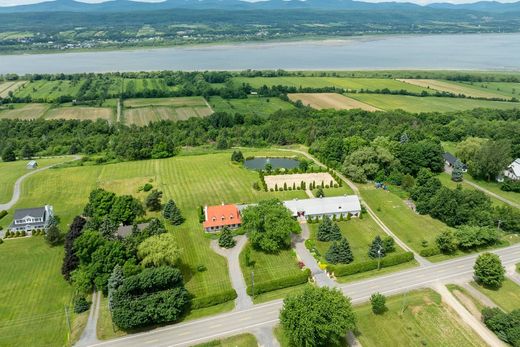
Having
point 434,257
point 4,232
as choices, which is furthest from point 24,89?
point 434,257

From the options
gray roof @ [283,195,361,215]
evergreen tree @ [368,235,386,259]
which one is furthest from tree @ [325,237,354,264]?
gray roof @ [283,195,361,215]

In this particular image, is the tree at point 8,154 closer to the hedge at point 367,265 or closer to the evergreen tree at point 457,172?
the hedge at point 367,265

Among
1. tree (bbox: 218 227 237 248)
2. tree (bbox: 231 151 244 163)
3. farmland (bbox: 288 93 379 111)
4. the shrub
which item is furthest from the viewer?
farmland (bbox: 288 93 379 111)

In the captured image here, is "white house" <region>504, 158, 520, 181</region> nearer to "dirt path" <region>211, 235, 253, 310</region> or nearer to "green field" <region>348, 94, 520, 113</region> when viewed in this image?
"dirt path" <region>211, 235, 253, 310</region>

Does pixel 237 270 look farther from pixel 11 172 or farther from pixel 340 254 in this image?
pixel 11 172

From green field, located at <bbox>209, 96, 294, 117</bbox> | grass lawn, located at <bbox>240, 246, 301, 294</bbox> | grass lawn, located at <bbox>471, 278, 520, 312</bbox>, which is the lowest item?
green field, located at <bbox>209, 96, 294, 117</bbox>

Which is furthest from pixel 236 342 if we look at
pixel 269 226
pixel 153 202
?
pixel 153 202

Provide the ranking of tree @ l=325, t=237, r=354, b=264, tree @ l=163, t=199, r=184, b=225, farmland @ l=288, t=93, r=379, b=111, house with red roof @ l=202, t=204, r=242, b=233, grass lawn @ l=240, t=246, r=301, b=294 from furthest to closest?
farmland @ l=288, t=93, r=379, b=111, tree @ l=163, t=199, r=184, b=225, house with red roof @ l=202, t=204, r=242, b=233, tree @ l=325, t=237, r=354, b=264, grass lawn @ l=240, t=246, r=301, b=294
